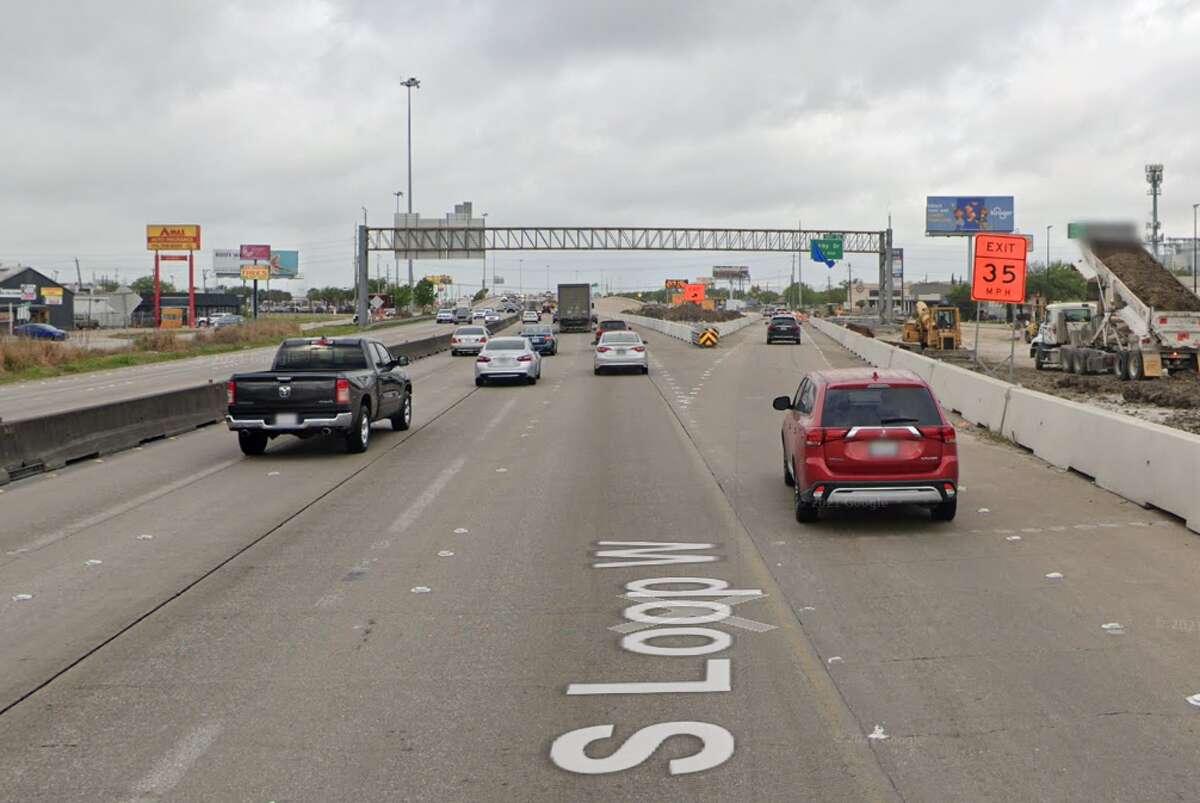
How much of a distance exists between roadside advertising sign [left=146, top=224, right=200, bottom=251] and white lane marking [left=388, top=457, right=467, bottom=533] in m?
83.4

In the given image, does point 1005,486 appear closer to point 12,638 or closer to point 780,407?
point 780,407

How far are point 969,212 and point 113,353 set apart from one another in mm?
64650

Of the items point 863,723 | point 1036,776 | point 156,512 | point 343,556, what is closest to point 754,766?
point 863,723

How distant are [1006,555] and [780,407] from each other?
3656 millimetres

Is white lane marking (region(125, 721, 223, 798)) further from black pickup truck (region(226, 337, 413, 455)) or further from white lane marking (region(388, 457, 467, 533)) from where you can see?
black pickup truck (region(226, 337, 413, 455))

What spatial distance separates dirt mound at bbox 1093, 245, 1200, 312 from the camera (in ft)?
103

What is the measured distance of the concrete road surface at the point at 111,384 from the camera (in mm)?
29594

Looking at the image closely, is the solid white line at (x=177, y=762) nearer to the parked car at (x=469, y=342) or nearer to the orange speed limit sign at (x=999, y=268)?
the orange speed limit sign at (x=999, y=268)

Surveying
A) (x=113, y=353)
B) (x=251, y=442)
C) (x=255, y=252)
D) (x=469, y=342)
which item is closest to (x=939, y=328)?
(x=469, y=342)

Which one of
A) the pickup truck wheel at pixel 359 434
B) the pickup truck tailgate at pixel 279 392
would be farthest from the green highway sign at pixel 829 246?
the pickup truck tailgate at pixel 279 392

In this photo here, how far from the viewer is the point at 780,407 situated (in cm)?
1373

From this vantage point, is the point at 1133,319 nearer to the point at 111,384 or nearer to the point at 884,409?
the point at 884,409

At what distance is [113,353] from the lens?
53844 millimetres

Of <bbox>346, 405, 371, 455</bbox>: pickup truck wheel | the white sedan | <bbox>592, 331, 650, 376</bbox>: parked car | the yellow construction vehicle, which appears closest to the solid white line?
<bbox>346, 405, 371, 455</bbox>: pickup truck wheel
